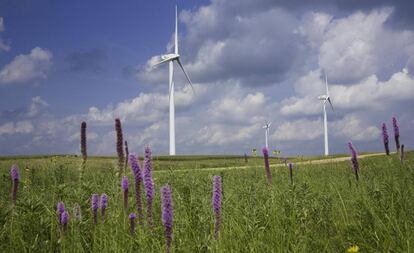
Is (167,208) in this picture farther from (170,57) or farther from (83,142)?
(170,57)

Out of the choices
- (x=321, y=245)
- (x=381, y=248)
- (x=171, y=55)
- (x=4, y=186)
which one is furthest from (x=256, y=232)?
(x=171, y=55)

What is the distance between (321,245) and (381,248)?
639mm

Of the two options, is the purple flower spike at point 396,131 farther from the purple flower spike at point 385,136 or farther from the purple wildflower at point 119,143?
the purple wildflower at point 119,143

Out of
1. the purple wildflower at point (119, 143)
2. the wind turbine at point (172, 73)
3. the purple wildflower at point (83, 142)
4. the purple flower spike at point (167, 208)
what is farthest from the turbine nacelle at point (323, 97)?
the purple flower spike at point (167, 208)

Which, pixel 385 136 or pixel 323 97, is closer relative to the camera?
pixel 385 136

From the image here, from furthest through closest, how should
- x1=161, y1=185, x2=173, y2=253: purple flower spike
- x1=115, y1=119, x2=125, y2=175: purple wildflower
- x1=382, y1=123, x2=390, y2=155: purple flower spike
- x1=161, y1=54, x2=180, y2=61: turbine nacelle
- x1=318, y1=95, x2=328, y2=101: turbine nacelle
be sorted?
x1=318, y1=95, x2=328, y2=101: turbine nacelle → x1=161, y1=54, x2=180, y2=61: turbine nacelle → x1=382, y1=123, x2=390, y2=155: purple flower spike → x1=115, y1=119, x2=125, y2=175: purple wildflower → x1=161, y1=185, x2=173, y2=253: purple flower spike

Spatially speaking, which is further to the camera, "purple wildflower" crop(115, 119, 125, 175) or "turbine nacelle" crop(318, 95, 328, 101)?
"turbine nacelle" crop(318, 95, 328, 101)

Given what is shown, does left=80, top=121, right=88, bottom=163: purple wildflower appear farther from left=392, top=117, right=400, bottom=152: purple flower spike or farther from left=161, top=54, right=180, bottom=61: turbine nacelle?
left=161, top=54, right=180, bottom=61: turbine nacelle

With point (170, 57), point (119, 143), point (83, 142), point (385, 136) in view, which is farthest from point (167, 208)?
point (170, 57)

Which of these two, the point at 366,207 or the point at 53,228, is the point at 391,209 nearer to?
the point at 366,207

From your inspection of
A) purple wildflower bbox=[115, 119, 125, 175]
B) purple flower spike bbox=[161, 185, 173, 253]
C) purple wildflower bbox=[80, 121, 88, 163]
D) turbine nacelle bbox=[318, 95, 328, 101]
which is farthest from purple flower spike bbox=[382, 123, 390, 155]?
turbine nacelle bbox=[318, 95, 328, 101]

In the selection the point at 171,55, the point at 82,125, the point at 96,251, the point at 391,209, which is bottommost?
the point at 96,251

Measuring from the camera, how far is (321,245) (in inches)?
185

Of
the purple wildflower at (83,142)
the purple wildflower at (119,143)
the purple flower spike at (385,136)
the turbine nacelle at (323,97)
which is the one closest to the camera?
the purple wildflower at (119,143)
